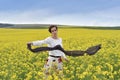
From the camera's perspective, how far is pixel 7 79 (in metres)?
10.1

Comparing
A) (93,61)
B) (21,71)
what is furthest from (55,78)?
(93,61)

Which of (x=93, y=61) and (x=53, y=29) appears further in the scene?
(x=93, y=61)

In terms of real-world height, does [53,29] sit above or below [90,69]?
above

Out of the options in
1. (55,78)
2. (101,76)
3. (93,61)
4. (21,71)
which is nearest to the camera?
(55,78)

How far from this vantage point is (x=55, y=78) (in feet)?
27.3

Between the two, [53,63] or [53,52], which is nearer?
[53,52]

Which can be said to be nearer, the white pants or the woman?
the woman

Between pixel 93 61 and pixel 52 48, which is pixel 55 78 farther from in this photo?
pixel 93 61

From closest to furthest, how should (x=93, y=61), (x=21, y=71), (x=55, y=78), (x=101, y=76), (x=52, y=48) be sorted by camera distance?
1. (x=55, y=78)
2. (x=101, y=76)
3. (x=52, y=48)
4. (x=21, y=71)
5. (x=93, y=61)

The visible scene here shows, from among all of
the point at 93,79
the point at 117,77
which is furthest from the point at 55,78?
the point at 117,77

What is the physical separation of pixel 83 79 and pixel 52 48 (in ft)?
3.85

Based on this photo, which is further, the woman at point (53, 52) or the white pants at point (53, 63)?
the white pants at point (53, 63)

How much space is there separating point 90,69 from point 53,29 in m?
1.40

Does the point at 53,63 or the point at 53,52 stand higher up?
the point at 53,52
